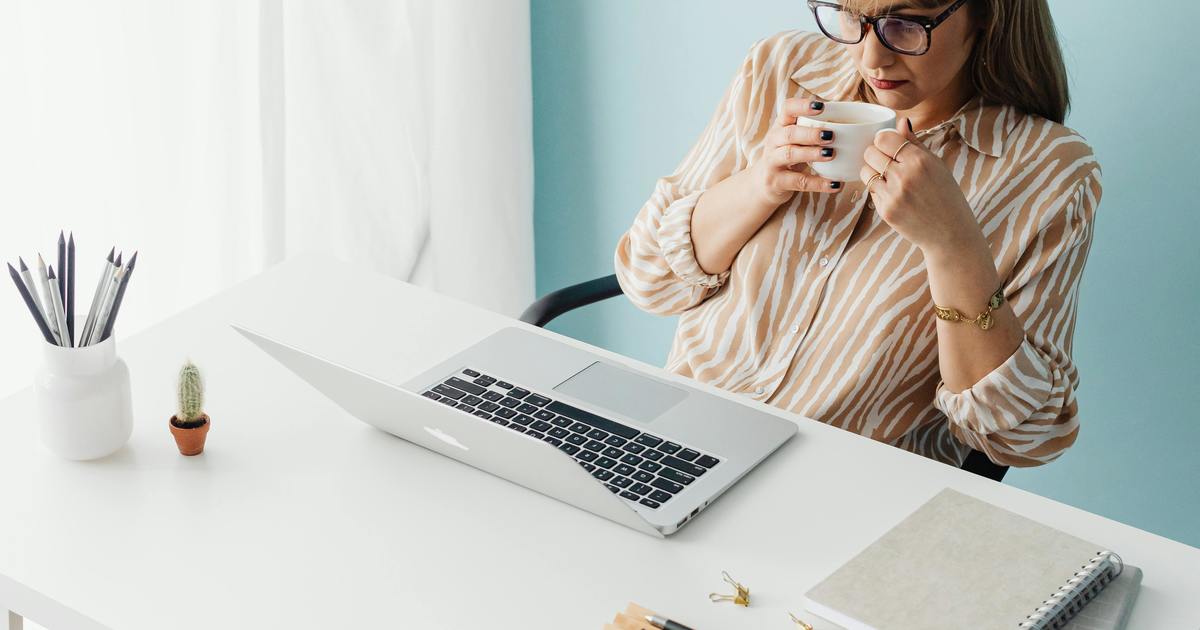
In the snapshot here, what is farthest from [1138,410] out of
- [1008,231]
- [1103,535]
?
[1103,535]

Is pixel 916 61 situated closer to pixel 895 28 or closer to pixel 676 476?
pixel 895 28

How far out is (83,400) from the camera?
3.83 feet

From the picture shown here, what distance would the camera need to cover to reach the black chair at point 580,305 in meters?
1.47

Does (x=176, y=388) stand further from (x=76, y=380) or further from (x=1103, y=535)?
(x=1103, y=535)

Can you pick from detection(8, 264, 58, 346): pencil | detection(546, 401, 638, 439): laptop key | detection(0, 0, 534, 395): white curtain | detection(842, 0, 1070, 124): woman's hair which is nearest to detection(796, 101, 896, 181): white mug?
detection(842, 0, 1070, 124): woman's hair

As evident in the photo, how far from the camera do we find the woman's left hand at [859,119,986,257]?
130 cm

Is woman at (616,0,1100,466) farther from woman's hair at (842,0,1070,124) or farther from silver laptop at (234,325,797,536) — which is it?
silver laptop at (234,325,797,536)

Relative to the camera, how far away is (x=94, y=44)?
1.80 metres

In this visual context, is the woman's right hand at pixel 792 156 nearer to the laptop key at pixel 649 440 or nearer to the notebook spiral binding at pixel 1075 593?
the laptop key at pixel 649 440

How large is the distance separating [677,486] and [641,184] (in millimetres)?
Result: 1274

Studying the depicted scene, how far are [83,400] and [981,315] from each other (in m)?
0.89

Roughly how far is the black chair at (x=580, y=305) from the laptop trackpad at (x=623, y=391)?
0.30m

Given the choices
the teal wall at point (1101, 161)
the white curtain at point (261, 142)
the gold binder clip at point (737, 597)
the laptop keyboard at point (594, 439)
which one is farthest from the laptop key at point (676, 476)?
the white curtain at point (261, 142)

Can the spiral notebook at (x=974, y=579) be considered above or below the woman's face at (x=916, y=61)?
below
